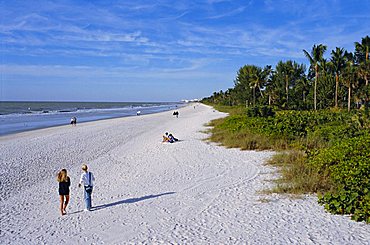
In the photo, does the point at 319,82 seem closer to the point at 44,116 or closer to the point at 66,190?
the point at 44,116

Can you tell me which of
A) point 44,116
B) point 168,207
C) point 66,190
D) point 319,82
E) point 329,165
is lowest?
point 168,207

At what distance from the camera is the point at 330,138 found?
1406cm

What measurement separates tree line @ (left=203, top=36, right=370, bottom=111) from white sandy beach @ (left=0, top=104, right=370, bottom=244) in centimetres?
3127

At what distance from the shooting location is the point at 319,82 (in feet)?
164

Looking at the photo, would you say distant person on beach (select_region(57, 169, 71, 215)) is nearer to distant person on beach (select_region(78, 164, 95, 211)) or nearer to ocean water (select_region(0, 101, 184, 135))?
distant person on beach (select_region(78, 164, 95, 211))

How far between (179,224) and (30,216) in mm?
3593

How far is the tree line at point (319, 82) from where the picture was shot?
40344 mm

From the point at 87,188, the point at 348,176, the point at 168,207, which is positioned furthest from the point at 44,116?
the point at 348,176

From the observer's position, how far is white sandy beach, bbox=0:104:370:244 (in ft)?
20.3

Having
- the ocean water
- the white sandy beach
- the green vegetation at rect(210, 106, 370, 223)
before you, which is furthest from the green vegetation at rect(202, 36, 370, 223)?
the ocean water

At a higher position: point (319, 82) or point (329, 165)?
point (319, 82)

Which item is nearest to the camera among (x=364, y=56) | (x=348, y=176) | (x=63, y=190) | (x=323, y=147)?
(x=348, y=176)

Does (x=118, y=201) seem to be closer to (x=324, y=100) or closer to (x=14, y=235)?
(x=14, y=235)

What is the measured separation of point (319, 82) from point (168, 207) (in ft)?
157
